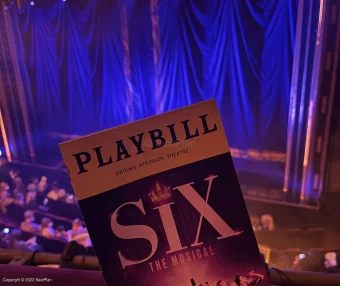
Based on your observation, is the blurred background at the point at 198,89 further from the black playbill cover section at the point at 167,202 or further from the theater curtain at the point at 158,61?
the black playbill cover section at the point at 167,202

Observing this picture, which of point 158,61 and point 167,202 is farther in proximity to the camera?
point 158,61

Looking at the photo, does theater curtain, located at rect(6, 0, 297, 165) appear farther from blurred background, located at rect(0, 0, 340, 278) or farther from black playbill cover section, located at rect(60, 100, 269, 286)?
black playbill cover section, located at rect(60, 100, 269, 286)

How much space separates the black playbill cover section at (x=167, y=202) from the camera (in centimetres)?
34

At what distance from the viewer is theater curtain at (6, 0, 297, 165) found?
2932 millimetres

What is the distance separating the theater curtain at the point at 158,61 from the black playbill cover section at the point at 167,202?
2739 mm

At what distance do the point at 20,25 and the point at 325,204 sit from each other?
3228 mm

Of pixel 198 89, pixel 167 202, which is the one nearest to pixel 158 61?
pixel 198 89

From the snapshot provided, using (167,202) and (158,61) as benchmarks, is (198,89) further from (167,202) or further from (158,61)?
(167,202)

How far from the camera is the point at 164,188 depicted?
0.35 metres

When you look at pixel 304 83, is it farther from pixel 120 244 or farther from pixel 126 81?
pixel 120 244

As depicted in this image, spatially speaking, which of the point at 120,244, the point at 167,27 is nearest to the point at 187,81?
the point at 167,27

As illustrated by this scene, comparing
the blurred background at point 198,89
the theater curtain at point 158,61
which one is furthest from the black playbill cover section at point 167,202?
the theater curtain at point 158,61

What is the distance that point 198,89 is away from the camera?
127 inches

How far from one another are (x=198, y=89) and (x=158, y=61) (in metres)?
0.43
